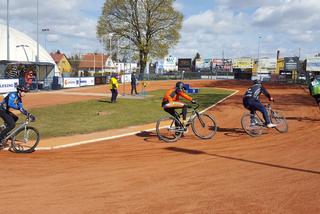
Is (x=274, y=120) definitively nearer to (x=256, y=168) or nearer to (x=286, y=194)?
(x=256, y=168)

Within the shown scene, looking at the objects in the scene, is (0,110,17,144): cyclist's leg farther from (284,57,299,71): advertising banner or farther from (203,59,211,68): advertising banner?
(203,59,211,68): advertising banner

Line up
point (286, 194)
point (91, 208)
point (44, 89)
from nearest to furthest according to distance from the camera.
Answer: point (91, 208) < point (286, 194) < point (44, 89)

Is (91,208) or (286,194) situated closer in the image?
(91,208)

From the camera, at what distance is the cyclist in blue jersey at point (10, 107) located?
1030cm

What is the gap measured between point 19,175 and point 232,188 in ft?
13.3

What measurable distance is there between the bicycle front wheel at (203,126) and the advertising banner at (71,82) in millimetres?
33692

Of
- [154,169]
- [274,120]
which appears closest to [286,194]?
[154,169]

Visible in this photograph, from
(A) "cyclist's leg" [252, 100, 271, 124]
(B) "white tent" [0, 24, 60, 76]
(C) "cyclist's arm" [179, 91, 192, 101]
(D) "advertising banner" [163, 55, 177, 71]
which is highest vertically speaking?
(B) "white tent" [0, 24, 60, 76]

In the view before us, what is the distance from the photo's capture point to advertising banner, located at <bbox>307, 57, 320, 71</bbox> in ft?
176

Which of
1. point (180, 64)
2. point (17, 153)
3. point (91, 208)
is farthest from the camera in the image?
point (180, 64)

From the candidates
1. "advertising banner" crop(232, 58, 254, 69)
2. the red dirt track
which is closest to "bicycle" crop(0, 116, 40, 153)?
the red dirt track

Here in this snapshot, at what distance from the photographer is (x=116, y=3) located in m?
62.2

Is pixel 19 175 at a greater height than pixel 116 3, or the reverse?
pixel 116 3

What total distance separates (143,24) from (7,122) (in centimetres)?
5396
